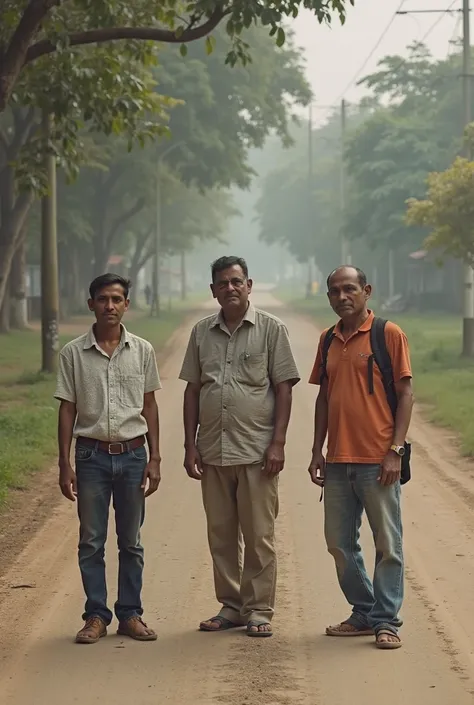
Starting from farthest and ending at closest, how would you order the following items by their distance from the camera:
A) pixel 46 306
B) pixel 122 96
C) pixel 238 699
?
pixel 46 306
pixel 122 96
pixel 238 699

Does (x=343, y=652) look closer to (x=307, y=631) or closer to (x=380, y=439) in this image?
(x=307, y=631)

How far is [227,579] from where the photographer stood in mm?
7180

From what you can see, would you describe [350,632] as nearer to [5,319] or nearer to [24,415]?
[24,415]

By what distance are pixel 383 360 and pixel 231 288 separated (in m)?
0.85

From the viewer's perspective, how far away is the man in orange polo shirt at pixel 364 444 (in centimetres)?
676

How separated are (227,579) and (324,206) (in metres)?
70.9

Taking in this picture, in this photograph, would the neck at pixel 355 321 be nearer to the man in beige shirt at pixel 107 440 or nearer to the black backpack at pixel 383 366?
the black backpack at pixel 383 366

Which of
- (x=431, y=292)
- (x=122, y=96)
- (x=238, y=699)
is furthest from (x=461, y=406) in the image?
(x=431, y=292)

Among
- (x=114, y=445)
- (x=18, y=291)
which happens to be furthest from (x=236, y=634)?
(x=18, y=291)

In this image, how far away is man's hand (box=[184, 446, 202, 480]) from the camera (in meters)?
7.06

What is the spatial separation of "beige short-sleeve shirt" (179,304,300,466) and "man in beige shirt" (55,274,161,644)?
297 mm

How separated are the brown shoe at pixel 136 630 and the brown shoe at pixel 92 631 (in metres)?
0.11

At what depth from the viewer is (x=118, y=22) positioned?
1549 centimetres

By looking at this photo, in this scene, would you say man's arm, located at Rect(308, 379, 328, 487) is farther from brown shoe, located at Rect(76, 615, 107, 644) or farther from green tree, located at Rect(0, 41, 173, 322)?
green tree, located at Rect(0, 41, 173, 322)
